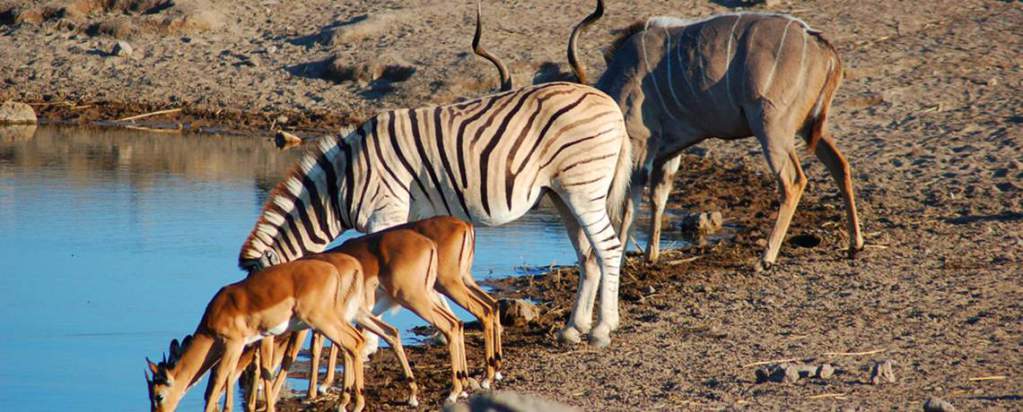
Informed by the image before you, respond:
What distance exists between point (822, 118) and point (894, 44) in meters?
7.31

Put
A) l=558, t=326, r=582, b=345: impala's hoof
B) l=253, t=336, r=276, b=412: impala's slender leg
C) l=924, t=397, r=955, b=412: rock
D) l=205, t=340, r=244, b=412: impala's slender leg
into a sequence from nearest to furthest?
1. l=924, t=397, r=955, b=412: rock
2. l=205, t=340, r=244, b=412: impala's slender leg
3. l=253, t=336, r=276, b=412: impala's slender leg
4. l=558, t=326, r=582, b=345: impala's hoof

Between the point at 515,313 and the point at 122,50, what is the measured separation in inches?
486

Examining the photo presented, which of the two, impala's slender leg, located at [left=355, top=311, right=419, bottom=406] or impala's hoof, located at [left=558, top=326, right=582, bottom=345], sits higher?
impala's slender leg, located at [left=355, top=311, right=419, bottom=406]

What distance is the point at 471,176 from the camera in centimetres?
905

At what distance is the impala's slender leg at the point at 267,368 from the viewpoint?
751 cm

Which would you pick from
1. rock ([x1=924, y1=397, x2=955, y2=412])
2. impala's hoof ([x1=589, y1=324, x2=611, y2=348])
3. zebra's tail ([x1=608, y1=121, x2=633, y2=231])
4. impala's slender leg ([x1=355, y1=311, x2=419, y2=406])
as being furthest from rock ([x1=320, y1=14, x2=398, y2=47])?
rock ([x1=924, y1=397, x2=955, y2=412])

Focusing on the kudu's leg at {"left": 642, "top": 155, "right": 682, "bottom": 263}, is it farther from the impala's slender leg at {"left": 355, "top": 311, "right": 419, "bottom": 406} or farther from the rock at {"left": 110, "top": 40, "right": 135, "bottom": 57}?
the rock at {"left": 110, "top": 40, "right": 135, "bottom": 57}

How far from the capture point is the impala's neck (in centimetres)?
730

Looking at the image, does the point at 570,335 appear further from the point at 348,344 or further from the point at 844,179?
the point at 844,179

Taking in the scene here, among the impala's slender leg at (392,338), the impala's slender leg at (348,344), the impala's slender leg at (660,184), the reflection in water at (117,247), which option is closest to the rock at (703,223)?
the impala's slender leg at (660,184)

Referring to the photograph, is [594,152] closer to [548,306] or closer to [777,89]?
[548,306]

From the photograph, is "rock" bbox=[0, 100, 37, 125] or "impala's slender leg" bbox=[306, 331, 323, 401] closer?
"impala's slender leg" bbox=[306, 331, 323, 401]

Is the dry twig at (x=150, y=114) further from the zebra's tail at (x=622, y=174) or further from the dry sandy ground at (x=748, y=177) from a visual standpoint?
the zebra's tail at (x=622, y=174)

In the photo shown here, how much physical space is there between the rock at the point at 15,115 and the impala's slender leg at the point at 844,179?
10676mm
